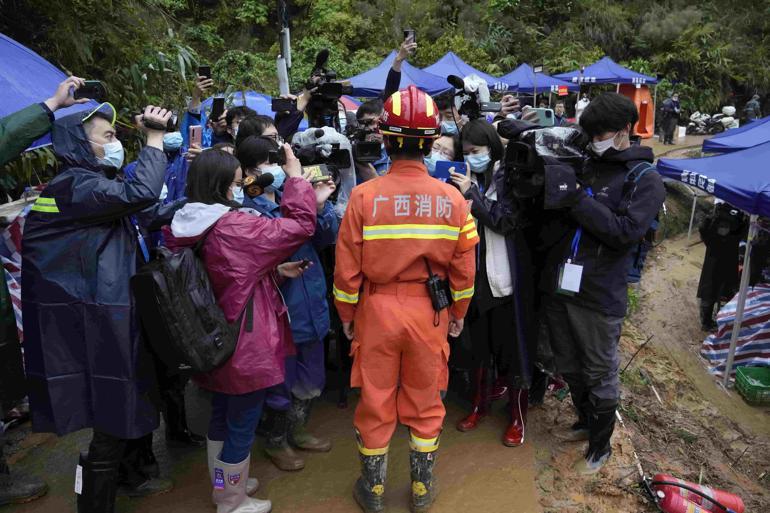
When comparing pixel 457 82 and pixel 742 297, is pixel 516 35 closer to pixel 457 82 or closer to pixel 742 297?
pixel 742 297

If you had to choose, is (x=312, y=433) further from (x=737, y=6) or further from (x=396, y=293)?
(x=737, y=6)

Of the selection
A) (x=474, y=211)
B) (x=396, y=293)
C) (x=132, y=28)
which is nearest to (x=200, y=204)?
(x=396, y=293)

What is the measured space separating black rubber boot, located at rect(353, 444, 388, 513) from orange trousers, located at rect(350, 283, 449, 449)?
8cm

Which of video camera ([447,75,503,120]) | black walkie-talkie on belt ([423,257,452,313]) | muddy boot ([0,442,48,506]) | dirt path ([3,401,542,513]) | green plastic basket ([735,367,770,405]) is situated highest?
video camera ([447,75,503,120])

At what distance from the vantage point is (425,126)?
2660mm

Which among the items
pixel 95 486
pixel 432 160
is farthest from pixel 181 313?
pixel 432 160

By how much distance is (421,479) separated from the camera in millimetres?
2875

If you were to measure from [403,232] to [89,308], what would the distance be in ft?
4.64

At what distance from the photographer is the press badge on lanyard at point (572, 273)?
10.2 feet

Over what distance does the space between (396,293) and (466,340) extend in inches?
37.9

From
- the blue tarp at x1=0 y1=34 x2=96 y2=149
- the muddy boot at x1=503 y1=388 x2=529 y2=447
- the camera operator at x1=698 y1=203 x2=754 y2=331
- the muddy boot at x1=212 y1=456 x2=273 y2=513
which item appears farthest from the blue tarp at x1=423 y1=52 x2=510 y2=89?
the muddy boot at x1=212 y1=456 x2=273 y2=513

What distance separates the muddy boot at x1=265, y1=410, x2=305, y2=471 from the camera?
3301 mm

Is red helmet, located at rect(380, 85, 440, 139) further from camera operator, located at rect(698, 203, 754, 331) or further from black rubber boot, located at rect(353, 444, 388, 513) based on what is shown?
camera operator, located at rect(698, 203, 754, 331)

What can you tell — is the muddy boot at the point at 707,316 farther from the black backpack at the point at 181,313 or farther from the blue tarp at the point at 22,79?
the blue tarp at the point at 22,79
